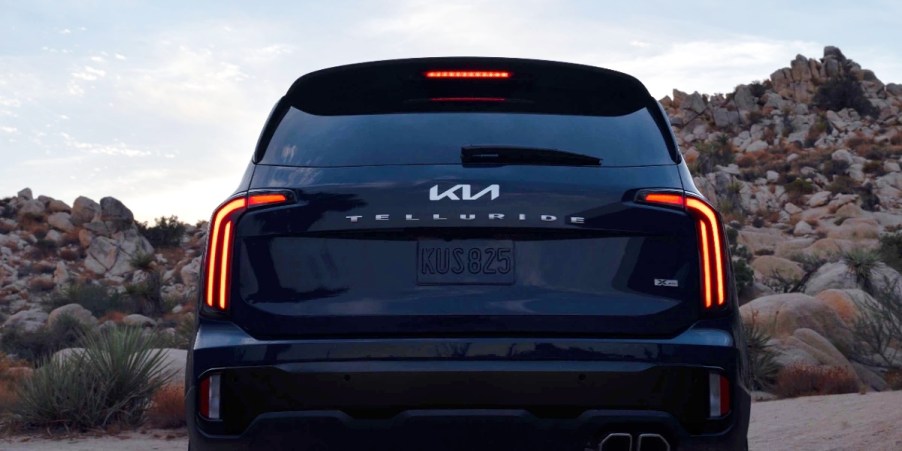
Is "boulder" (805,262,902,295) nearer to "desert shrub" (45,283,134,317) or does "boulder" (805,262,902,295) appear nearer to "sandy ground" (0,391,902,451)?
"sandy ground" (0,391,902,451)

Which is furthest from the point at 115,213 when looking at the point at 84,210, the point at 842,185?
the point at 842,185

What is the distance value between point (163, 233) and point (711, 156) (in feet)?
80.8

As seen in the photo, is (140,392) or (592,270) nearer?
(592,270)

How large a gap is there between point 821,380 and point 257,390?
10211 mm

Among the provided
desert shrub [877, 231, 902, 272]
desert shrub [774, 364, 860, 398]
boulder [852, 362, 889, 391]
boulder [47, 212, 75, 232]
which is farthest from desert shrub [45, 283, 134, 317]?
desert shrub [774, 364, 860, 398]

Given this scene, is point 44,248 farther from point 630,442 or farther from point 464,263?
point 630,442

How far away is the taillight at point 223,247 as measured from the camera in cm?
384

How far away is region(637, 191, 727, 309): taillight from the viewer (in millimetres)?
3820

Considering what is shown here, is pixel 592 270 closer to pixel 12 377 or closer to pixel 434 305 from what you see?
pixel 434 305

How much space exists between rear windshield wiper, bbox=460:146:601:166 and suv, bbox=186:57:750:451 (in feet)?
0.08

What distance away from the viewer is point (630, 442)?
3756 mm

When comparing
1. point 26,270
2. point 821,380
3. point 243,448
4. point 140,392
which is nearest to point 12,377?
point 140,392

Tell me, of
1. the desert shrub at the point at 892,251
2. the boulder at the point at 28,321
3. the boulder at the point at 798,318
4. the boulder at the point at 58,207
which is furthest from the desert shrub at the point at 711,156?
the boulder at the point at 798,318

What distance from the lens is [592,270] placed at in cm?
375
